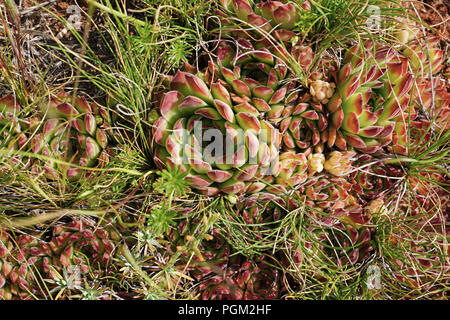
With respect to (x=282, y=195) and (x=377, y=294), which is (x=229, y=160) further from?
(x=377, y=294)

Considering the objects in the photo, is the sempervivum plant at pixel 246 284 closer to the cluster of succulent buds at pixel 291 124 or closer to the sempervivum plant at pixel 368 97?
the cluster of succulent buds at pixel 291 124

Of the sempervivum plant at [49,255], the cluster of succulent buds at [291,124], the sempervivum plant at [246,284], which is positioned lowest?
the sempervivum plant at [246,284]

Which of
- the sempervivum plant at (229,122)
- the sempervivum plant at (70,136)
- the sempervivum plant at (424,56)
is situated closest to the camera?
the sempervivum plant at (229,122)

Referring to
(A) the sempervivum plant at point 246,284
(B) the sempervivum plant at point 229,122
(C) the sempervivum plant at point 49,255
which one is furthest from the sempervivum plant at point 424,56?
(C) the sempervivum plant at point 49,255

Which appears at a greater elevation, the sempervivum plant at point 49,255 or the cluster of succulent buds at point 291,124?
the cluster of succulent buds at point 291,124

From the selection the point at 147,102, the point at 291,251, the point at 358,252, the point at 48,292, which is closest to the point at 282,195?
the point at 291,251

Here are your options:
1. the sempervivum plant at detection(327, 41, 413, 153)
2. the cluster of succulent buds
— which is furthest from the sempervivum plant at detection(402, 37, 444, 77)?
the sempervivum plant at detection(327, 41, 413, 153)

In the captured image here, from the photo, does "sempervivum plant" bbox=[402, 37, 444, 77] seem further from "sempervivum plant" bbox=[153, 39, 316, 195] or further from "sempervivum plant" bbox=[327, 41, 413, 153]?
"sempervivum plant" bbox=[153, 39, 316, 195]
